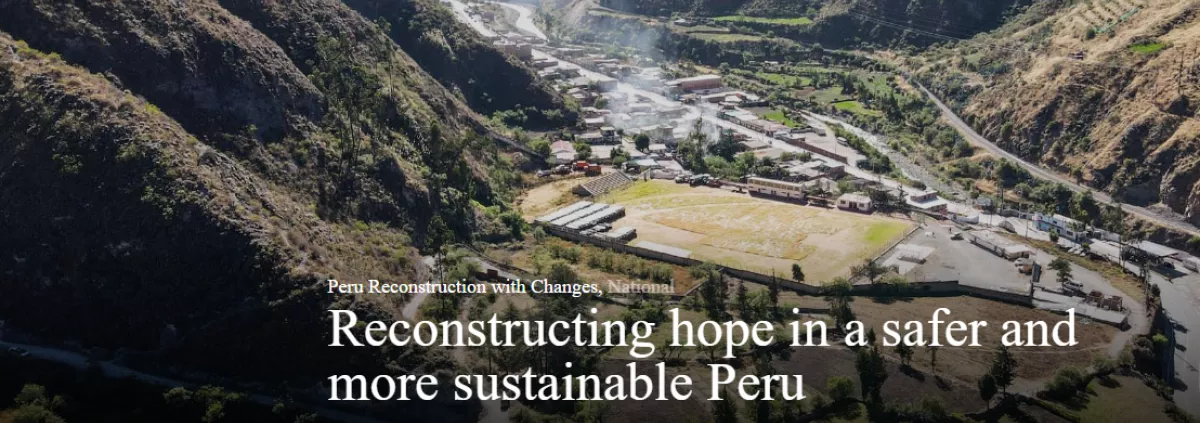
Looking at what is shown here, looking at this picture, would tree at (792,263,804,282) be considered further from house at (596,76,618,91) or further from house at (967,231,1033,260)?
house at (596,76,618,91)

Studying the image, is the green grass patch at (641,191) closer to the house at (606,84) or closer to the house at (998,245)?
the house at (998,245)

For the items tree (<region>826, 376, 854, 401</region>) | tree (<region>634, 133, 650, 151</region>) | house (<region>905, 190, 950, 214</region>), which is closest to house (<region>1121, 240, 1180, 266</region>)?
house (<region>905, 190, 950, 214</region>)

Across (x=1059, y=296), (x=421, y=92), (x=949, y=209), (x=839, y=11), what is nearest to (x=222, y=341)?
(x=421, y=92)

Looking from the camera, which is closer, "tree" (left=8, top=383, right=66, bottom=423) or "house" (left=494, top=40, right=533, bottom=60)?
"tree" (left=8, top=383, right=66, bottom=423)

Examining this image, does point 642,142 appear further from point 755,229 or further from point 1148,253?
point 1148,253

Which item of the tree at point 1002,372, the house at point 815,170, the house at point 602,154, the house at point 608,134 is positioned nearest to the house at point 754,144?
the house at point 815,170

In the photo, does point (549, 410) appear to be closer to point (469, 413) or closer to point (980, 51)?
point (469, 413)
